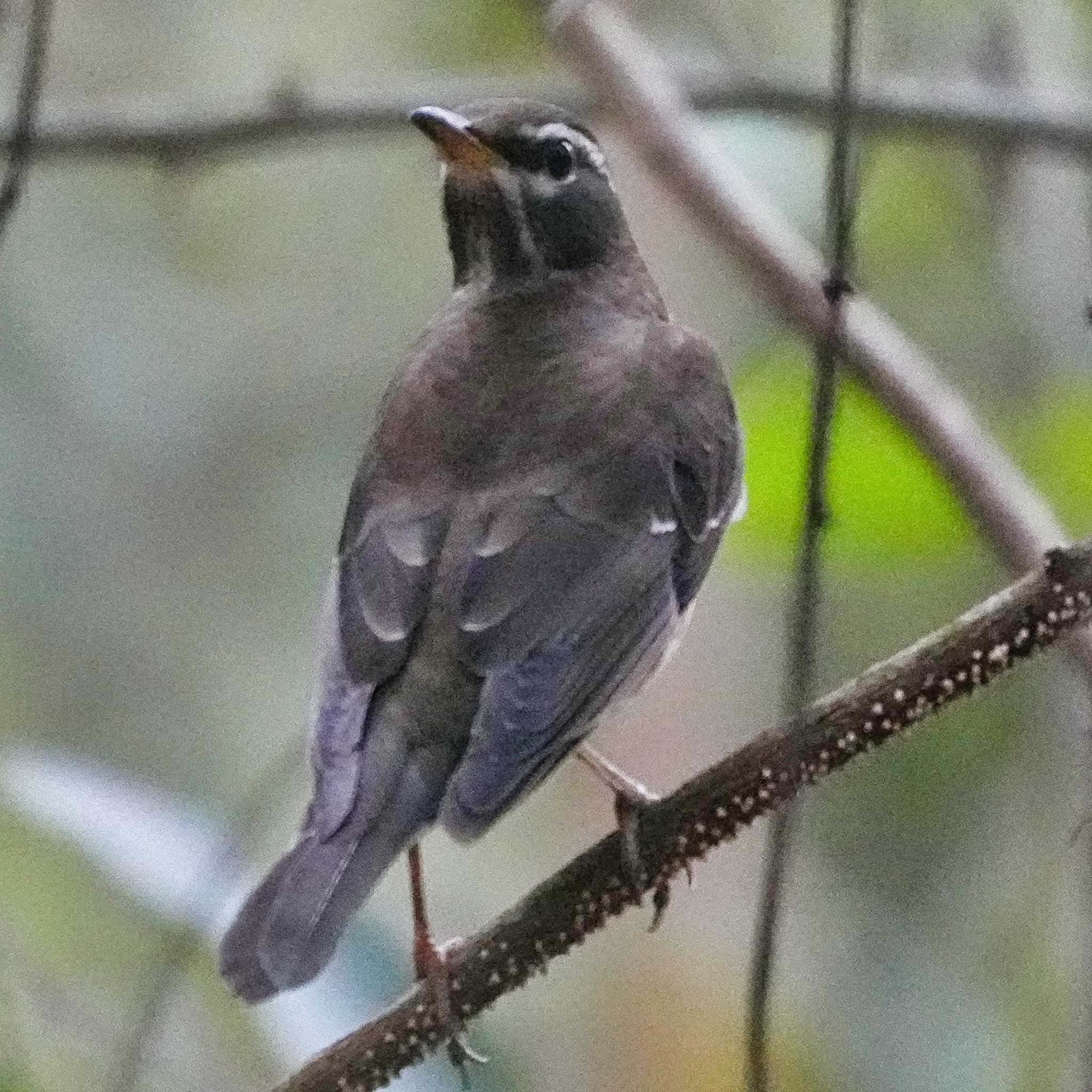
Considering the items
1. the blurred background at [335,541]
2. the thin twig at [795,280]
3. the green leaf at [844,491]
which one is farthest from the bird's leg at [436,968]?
the thin twig at [795,280]

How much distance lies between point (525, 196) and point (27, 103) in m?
1.45

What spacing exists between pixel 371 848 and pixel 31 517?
126 inches

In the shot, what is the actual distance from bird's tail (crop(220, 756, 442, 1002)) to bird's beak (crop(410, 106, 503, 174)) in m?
1.09

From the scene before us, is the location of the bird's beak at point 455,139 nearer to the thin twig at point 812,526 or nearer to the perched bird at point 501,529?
the perched bird at point 501,529

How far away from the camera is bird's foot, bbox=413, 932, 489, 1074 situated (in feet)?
9.32

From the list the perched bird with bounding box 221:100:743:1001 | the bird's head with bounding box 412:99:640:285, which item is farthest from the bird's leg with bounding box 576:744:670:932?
the bird's head with bounding box 412:99:640:285

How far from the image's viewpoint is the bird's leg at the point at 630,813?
303cm

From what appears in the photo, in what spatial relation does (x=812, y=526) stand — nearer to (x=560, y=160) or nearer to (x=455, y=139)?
(x=455, y=139)

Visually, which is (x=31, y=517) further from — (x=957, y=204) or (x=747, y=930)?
(x=957, y=204)

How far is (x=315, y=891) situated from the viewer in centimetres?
307

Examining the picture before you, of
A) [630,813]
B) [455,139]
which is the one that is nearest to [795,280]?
[455,139]

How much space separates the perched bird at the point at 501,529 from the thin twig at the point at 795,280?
188 mm

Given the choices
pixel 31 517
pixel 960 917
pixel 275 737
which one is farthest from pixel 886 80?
pixel 31 517

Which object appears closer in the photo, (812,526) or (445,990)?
(812,526)
